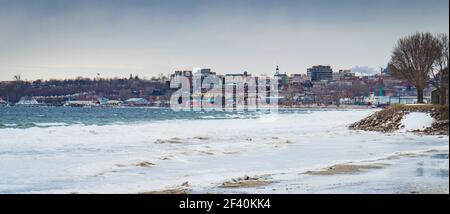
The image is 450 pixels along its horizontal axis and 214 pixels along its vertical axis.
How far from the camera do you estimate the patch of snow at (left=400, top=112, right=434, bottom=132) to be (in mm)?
31594

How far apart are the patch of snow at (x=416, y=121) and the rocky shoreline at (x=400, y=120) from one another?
0.24 m

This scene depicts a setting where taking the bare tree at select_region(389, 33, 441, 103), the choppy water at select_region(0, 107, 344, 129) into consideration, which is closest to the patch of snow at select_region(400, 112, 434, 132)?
the bare tree at select_region(389, 33, 441, 103)

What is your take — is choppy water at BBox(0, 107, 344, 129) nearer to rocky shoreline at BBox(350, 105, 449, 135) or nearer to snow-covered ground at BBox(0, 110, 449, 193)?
rocky shoreline at BBox(350, 105, 449, 135)

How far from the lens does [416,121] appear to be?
3234 cm

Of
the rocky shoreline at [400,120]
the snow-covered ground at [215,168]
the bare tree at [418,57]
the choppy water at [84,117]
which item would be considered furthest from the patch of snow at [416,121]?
the choppy water at [84,117]

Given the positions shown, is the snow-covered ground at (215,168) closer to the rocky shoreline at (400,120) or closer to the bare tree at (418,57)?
the rocky shoreline at (400,120)

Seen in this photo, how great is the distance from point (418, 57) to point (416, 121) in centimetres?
1416

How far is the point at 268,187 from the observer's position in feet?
35.4

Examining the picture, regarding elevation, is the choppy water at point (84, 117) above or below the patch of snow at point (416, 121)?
below

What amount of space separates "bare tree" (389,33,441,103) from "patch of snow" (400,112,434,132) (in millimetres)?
12269

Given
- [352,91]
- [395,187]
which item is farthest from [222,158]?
[352,91]

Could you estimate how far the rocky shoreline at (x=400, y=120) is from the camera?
30.2m
